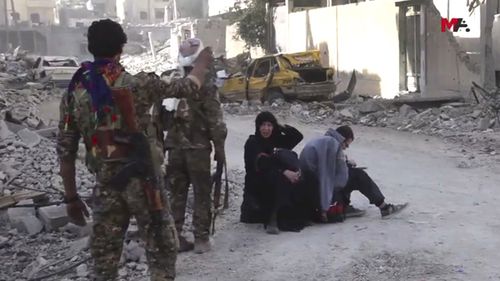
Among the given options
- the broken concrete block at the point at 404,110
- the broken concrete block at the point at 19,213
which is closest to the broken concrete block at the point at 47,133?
the broken concrete block at the point at 19,213

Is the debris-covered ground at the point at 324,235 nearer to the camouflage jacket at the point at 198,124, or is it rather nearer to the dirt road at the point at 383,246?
the dirt road at the point at 383,246

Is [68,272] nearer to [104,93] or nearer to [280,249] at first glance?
[280,249]

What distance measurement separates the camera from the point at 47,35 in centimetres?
5612

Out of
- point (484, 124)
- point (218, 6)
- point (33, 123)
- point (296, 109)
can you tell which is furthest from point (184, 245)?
point (218, 6)

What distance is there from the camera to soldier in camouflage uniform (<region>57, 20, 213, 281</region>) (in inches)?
139

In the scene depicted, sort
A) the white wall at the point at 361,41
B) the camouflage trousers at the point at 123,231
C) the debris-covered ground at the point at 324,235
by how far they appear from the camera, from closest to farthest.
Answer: the camouflage trousers at the point at 123,231 → the debris-covered ground at the point at 324,235 → the white wall at the point at 361,41

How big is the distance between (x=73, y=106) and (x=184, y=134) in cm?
191

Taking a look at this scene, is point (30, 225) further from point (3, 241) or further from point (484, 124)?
point (484, 124)

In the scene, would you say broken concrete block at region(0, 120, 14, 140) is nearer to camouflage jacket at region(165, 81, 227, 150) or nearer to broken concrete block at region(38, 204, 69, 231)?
broken concrete block at region(38, 204, 69, 231)

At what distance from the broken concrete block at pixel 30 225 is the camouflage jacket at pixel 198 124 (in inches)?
65.2

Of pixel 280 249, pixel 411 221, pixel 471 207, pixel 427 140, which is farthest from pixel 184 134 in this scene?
pixel 427 140

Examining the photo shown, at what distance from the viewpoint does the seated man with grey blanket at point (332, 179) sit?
20.4 feet

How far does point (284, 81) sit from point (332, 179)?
13180mm

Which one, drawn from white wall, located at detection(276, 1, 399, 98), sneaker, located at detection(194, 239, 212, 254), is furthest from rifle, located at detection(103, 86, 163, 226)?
white wall, located at detection(276, 1, 399, 98)
